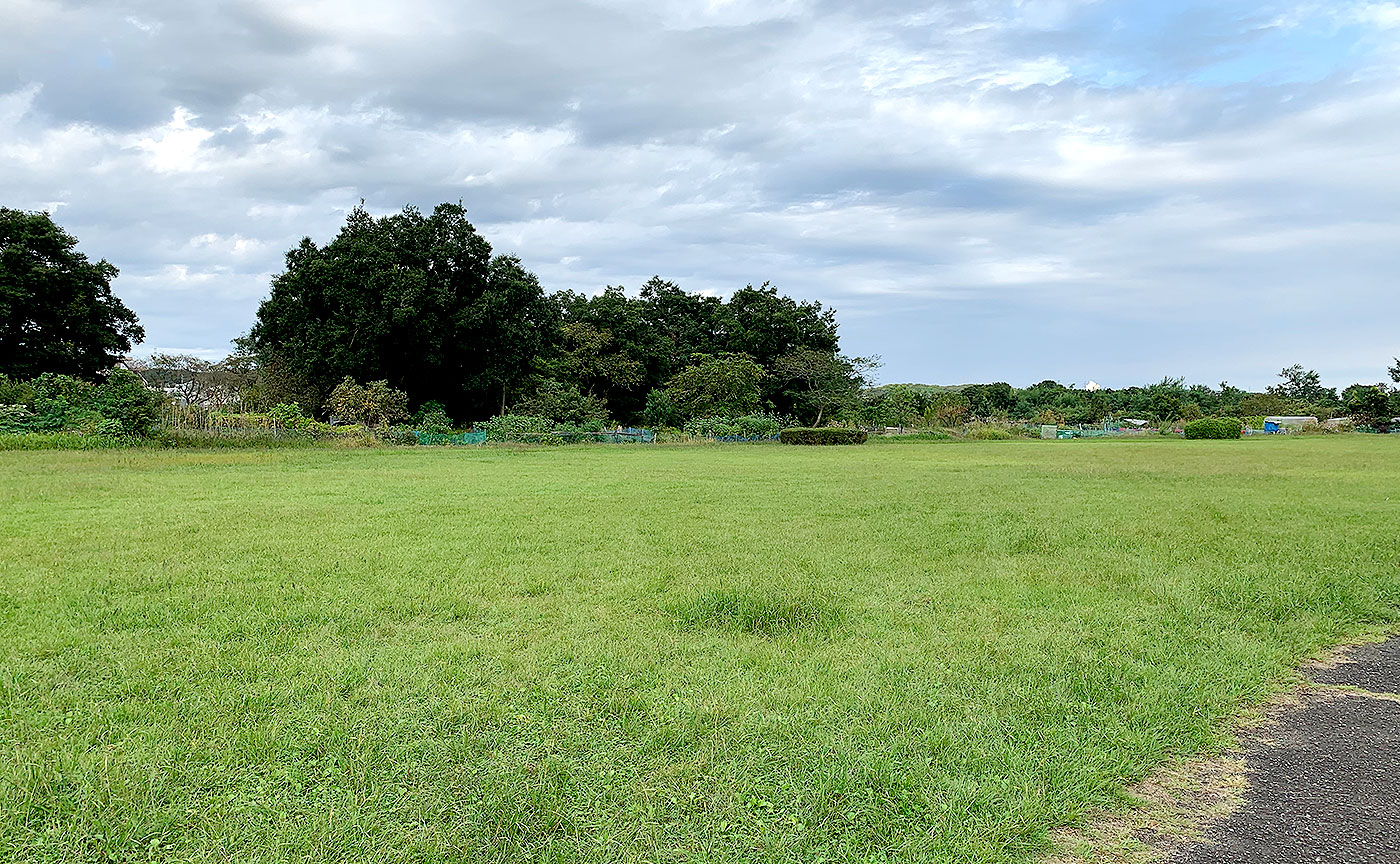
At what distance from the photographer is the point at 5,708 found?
3.45 meters

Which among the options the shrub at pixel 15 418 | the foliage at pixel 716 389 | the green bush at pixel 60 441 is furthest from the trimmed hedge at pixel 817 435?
the shrub at pixel 15 418

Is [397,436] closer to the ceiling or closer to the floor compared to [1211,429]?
closer to the floor

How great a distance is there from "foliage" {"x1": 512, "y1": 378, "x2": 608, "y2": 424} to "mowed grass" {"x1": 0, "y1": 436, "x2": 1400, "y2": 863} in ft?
80.3

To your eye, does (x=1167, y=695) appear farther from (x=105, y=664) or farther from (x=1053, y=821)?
(x=105, y=664)

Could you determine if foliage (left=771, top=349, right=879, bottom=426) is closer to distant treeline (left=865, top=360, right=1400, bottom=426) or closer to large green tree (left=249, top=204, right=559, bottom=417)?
distant treeline (left=865, top=360, right=1400, bottom=426)

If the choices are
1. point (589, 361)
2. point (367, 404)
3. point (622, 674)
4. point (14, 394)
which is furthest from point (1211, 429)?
point (14, 394)

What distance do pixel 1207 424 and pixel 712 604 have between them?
53.9 metres

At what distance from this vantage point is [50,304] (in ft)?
103

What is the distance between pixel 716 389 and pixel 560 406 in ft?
26.6

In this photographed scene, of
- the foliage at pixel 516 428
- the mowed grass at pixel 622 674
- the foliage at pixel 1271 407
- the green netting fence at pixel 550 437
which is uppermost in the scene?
the foliage at pixel 1271 407

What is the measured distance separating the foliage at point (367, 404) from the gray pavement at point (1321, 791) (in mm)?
30706

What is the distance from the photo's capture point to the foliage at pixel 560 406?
3381cm

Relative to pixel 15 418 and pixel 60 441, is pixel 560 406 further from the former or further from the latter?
pixel 15 418

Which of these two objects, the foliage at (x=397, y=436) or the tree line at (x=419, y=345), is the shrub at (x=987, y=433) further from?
the foliage at (x=397, y=436)
